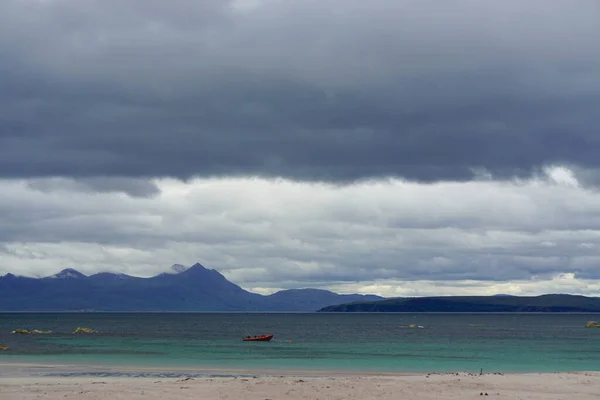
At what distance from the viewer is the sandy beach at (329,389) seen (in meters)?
47.5

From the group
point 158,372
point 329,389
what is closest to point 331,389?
point 329,389

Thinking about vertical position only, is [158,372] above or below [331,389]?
below

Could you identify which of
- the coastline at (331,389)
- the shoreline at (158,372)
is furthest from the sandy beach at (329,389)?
the shoreline at (158,372)

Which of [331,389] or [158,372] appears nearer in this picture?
[331,389]

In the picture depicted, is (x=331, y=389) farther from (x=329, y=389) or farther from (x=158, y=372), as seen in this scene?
(x=158, y=372)

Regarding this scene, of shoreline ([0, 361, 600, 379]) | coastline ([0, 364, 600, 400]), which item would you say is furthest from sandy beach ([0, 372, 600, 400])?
shoreline ([0, 361, 600, 379])

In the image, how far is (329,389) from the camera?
165 feet

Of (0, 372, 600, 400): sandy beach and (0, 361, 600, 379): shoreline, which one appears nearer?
(0, 372, 600, 400): sandy beach

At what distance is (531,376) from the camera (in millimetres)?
62344

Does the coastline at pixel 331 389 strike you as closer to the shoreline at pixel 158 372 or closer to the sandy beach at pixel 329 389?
the sandy beach at pixel 329 389

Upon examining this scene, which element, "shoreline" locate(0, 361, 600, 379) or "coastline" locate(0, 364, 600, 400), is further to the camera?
"shoreline" locate(0, 361, 600, 379)

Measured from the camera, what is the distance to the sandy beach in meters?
47.5

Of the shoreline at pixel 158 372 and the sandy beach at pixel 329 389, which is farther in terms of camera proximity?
the shoreline at pixel 158 372

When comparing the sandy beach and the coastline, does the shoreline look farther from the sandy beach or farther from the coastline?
the sandy beach
